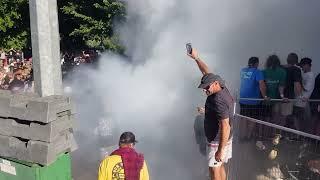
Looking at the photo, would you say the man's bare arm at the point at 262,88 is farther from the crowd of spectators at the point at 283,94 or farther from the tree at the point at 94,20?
the tree at the point at 94,20

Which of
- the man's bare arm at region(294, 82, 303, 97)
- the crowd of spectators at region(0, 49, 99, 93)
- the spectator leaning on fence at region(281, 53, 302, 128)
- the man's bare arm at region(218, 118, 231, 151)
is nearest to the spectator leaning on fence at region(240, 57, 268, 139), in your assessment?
the spectator leaning on fence at region(281, 53, 302, 128)

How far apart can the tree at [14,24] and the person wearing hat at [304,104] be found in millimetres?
8547

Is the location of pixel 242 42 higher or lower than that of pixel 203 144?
higher

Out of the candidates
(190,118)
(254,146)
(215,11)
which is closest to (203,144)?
(254,146)

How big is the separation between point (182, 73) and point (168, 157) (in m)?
1.86

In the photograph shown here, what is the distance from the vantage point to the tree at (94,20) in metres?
11.2

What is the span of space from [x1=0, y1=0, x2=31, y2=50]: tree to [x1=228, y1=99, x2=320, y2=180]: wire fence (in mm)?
8222

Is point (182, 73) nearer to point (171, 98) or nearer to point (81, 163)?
point (171, 98)

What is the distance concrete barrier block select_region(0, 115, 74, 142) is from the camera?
4.93m

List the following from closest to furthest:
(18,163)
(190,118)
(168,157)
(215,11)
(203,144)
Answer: (18,163) < (203,144) < (168,157) < (190,118) < (215,11)

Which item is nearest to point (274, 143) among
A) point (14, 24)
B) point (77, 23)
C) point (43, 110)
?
point (43, 110)

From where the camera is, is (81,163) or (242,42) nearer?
(81,163)

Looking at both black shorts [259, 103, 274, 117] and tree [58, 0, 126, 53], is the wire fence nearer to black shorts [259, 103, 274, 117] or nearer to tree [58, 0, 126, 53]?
black shorts [259, 103, 274, 117]

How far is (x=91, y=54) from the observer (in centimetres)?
1271
